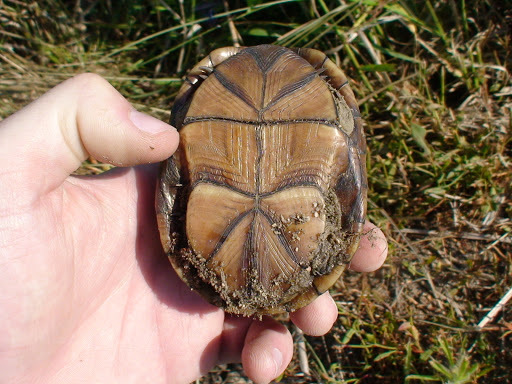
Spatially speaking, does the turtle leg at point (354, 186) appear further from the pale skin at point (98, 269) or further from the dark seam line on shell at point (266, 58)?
the dark seam line on shell at point (266, 58)

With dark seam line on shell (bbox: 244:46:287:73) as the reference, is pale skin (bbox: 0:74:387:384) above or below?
below

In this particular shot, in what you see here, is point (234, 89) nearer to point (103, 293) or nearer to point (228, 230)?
point (228, 230)

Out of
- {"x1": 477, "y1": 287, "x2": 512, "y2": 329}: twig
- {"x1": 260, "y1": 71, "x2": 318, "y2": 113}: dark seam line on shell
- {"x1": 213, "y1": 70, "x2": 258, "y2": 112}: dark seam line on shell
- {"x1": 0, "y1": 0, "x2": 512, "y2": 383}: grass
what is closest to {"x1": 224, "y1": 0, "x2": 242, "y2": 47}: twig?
{"x1": 0, "y1": 0, "x2": 512, "y2": 383}: grass

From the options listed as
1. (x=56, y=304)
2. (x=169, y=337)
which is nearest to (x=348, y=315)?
(x=169, y=337)

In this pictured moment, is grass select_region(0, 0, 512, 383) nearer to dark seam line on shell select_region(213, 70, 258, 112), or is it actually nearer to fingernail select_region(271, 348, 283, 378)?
fingernail select_region(271, 348, 283, 378)

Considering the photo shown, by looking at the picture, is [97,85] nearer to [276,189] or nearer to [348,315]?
[276,189]

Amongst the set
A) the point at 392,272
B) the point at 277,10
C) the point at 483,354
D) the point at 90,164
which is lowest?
the point at 483,354
